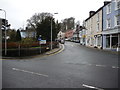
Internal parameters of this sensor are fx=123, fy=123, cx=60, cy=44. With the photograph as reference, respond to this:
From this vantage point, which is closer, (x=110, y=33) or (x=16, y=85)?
(x=16, y=85)

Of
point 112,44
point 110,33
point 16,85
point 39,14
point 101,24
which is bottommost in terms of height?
point 16,85

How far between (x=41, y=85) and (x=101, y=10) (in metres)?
26.0

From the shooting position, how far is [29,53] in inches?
798

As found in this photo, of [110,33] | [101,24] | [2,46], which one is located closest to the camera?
[110,33]

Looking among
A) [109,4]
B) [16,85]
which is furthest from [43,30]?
[16,85]

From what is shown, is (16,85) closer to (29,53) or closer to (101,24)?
(29,53)

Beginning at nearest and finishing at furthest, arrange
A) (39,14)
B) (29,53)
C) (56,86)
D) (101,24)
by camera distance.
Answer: (56,86), (29,53), (101,24), (39,14)

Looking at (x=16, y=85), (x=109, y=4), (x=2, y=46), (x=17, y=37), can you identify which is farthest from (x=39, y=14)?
(x=16, y=85)

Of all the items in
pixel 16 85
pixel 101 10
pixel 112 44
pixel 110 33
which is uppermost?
pixel 101 10

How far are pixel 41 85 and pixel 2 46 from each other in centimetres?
2292

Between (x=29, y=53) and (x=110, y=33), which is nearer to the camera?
(x=29, y=53)

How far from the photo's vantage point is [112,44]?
23.3 metres

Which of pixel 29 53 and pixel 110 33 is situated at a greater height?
pixel 110 33

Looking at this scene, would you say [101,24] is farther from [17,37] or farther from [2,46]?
[17,37]
